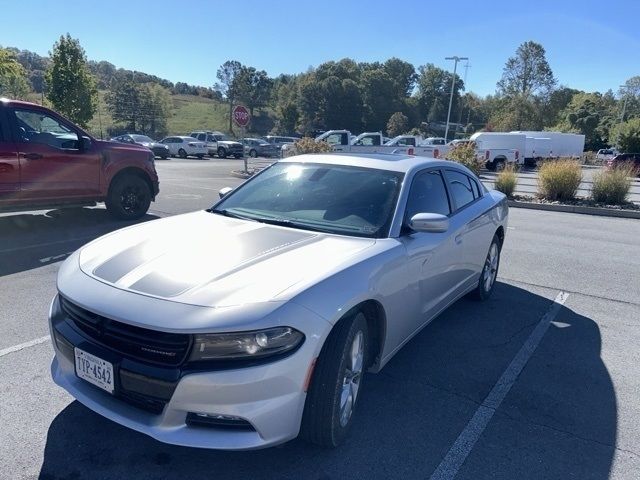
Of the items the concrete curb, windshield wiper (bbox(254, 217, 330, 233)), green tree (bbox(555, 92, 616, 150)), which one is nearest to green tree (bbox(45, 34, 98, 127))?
the concrete curb

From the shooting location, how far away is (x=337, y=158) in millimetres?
4230

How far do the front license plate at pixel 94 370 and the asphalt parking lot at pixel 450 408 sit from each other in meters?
0.44

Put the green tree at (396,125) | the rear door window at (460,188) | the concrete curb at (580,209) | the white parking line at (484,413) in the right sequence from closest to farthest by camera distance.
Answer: the white parking line at (484,413)
the rear door window at (460,188)
the concrete curb at (580,209)
the green tree at (396,125)

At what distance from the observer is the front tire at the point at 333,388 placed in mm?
2441

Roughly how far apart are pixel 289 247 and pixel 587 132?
75.6 m

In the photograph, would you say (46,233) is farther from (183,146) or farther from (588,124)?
(588,124)

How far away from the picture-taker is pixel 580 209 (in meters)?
13.4

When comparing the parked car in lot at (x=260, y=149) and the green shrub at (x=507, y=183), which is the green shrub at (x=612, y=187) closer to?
the green shrub at (x=507, y=183)

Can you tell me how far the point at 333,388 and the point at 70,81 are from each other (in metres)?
36.5

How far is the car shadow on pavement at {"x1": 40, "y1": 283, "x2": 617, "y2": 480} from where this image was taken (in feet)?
8.28

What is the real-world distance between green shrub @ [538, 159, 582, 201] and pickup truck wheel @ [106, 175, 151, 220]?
37.9ft

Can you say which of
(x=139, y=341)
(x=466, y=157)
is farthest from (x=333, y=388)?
(x=466, y=157)

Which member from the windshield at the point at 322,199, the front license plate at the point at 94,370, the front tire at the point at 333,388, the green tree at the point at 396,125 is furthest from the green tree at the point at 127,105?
the front tire at the point at 333,388

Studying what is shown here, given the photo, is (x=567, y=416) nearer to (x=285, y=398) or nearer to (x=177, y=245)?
(x=285, y=398)
